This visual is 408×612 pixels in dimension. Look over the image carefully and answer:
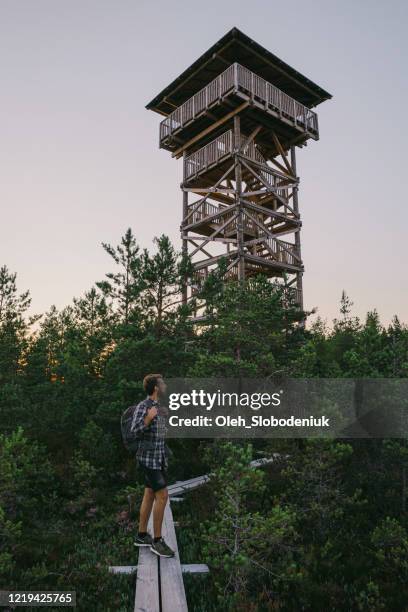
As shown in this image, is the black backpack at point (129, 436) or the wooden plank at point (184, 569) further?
the wooden plank at point (184, 569)

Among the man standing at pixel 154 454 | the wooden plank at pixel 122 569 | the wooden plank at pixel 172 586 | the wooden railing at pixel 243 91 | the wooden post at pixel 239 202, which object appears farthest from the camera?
the wooden railing at pixel 243 91

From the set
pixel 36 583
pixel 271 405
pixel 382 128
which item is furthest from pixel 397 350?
pixel 382 128

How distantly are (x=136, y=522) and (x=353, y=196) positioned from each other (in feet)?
74.6

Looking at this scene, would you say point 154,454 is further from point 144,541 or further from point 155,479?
point 144,541

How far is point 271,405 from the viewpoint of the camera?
10461 millimetres

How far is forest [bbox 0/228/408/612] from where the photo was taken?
567 centimetres

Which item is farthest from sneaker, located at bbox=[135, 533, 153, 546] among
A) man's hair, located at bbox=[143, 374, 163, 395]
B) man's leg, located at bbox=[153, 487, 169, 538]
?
man's hair, located at bbox=[143, 374, 163, 395]

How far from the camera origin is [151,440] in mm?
5582

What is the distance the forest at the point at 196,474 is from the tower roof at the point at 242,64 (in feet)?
42.0

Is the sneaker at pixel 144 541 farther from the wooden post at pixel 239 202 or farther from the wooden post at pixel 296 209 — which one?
the wooden post at pixel 296 209

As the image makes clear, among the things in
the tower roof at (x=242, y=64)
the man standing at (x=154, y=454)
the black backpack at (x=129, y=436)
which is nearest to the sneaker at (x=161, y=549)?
the man standing at (x=154, y=454)

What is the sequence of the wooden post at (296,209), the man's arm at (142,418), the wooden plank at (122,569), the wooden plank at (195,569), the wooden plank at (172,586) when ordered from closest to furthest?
the wooden plank at (172,586) → the man's arm at (142,418) → the wooden plank at (122,569) → the wooden plank at (195,569) → the wooden post at (296,209)

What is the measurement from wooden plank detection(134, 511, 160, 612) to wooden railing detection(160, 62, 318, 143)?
20256mm

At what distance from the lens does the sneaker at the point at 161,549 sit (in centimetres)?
554
